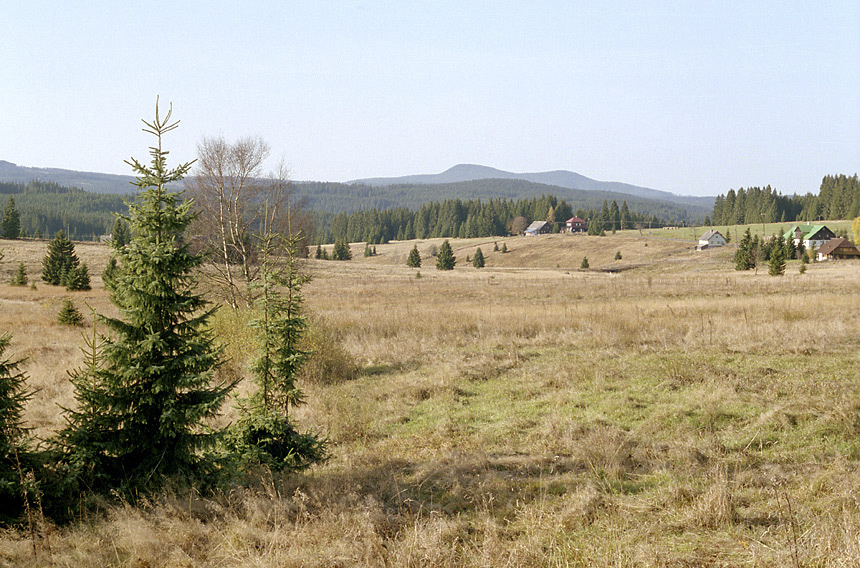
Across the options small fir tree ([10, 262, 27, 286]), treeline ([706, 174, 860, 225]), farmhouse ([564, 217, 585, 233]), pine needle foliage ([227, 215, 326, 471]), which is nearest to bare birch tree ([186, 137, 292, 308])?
pine needle foliage ([227, 215, 326, 471])

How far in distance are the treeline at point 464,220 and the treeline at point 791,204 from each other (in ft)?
71.7

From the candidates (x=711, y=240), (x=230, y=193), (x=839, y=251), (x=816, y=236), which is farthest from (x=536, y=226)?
(x=230, y=193)

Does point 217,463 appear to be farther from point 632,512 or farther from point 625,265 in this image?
point 625,265

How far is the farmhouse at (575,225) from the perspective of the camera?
458ft

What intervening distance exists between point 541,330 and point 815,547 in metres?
12.9

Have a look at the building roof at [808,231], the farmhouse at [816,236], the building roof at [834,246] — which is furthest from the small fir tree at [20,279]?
the building roof at [808,231]

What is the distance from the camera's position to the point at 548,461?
6.76 meters

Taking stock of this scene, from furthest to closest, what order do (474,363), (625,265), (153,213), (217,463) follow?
1. (625,265)
2. (474,363)
3. (217,463)
4. (153,213)

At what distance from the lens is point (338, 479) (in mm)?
6152

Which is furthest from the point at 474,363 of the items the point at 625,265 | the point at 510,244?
the point at 510,244

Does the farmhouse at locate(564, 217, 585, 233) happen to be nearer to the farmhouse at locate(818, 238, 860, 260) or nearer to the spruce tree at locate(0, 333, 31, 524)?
the farmhouse at locate(818, 238, 860, 260)

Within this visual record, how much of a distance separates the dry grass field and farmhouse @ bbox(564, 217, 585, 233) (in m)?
127

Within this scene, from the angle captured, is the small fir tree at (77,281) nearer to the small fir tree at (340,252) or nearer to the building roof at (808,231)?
the small fir tree at (340,252)

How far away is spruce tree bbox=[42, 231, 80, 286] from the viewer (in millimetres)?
43781
